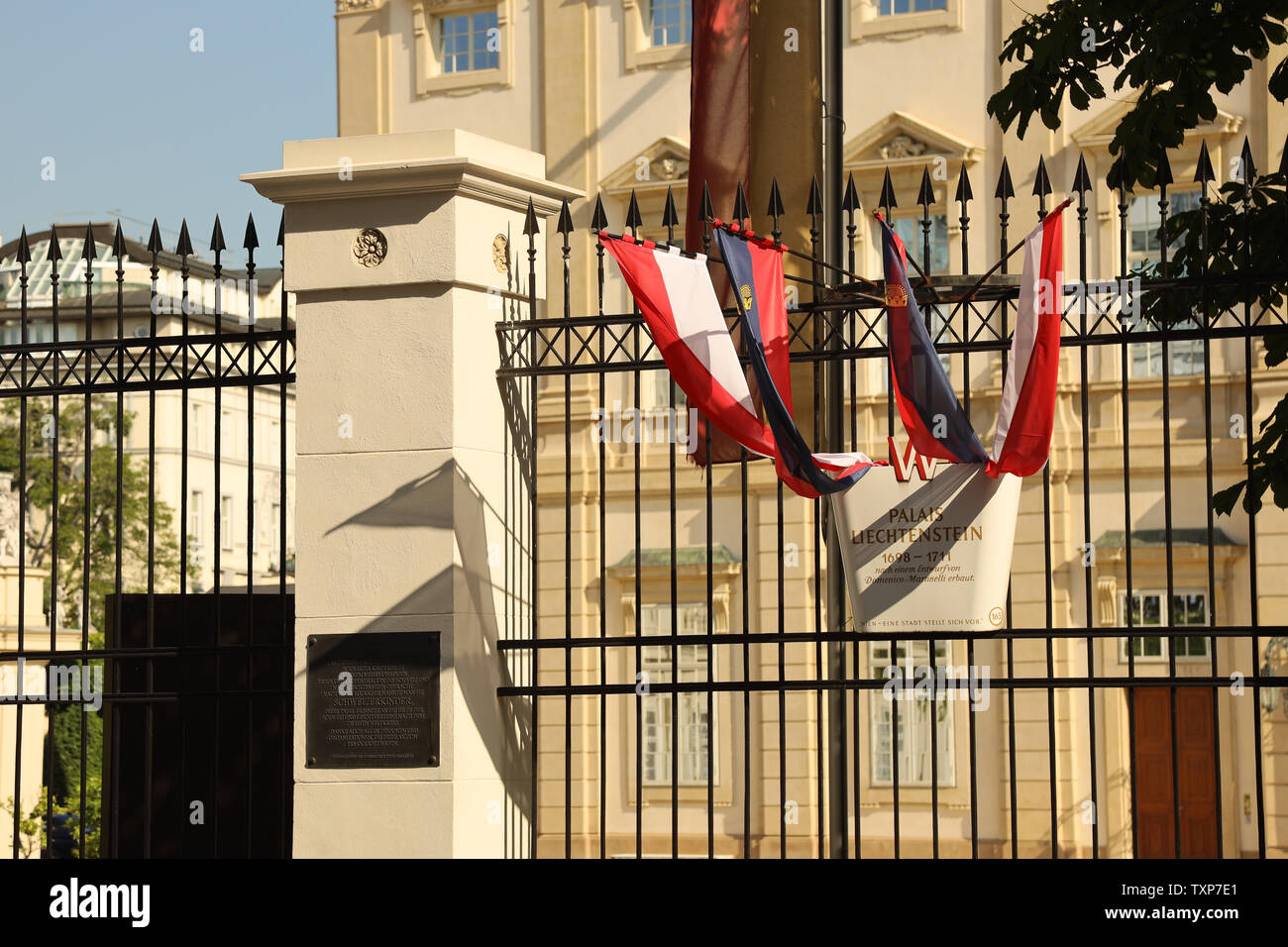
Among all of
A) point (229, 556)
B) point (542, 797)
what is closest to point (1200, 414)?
point (542, 797)

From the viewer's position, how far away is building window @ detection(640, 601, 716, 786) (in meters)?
23.9

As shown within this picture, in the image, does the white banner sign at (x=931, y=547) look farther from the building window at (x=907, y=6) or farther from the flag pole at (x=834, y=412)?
the building window at (x=907, y=6)

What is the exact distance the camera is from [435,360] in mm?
8125

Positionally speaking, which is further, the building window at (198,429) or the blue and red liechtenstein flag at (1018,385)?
the building window at (198,429)

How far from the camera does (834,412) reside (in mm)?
8477

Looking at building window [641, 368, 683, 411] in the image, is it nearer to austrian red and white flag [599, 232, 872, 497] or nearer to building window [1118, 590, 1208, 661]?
building window [1118, 590, 1208, 661]

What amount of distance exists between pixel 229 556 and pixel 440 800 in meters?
52.7

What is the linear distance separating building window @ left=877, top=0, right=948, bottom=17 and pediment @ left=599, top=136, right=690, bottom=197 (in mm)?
3292

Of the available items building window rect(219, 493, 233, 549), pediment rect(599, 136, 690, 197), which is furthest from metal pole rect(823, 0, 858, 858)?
building window rect(219, 493, 233, 549)

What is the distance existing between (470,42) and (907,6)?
6782 mm

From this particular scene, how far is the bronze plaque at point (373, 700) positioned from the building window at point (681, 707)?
1560 centimetres

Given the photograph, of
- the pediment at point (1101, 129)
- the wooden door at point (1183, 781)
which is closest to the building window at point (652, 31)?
the pediment at point (1101, 129)

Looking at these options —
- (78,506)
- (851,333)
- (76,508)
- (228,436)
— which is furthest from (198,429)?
(851,333)

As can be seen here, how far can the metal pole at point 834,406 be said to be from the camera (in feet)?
25.4
